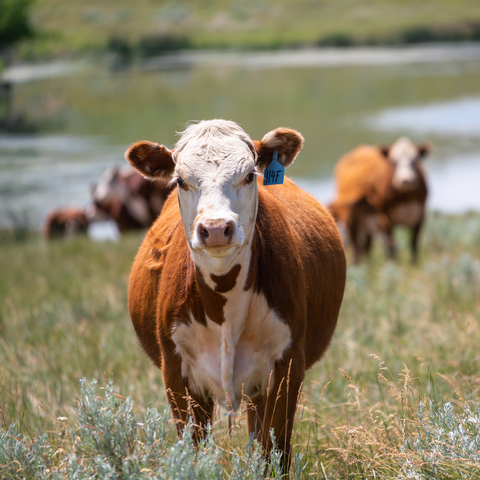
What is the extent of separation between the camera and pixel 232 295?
9.71 ft

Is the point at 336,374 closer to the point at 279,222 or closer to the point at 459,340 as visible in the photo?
the point at 459,340

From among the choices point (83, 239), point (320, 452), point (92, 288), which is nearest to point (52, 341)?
point (92, 288)

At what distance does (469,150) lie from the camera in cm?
2678

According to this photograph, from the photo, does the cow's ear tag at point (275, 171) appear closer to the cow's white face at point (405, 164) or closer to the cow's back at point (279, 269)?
the cow's back at point (279, 269)

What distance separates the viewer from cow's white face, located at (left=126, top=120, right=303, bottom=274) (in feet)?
8.30

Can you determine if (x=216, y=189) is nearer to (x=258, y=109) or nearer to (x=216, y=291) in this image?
(x=216, y=291)

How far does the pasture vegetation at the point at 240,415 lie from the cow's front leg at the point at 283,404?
102 mm

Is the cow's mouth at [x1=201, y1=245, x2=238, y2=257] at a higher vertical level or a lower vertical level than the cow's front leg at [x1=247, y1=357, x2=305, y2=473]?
higher

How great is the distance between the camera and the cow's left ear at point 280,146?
120 inches

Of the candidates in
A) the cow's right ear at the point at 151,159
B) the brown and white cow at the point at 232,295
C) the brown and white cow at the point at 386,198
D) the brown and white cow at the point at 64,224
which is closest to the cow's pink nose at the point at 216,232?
the brown and white cow at the point at 232,295

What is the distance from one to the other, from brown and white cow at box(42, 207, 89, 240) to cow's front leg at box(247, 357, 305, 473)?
655 inches

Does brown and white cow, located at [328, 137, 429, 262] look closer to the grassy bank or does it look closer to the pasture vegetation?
the pasture vegetation

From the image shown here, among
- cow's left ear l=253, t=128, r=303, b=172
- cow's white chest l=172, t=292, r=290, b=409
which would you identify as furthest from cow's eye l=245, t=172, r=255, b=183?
cow's white chest l=172, t=292, r=290, b=409

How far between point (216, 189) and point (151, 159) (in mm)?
605
